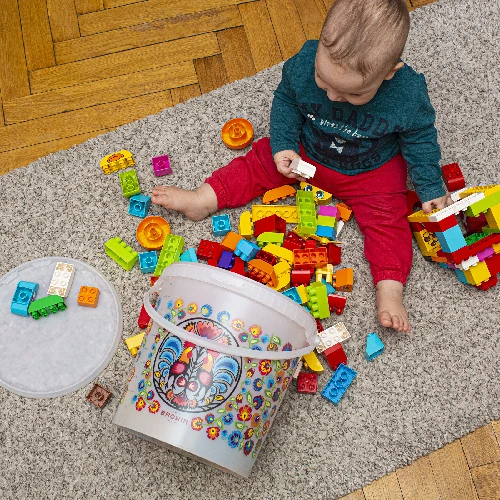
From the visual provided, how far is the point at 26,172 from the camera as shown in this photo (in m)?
1.17

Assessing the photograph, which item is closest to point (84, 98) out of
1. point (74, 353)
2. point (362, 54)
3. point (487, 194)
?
point (74, 353)

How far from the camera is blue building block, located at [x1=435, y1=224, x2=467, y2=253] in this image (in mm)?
981

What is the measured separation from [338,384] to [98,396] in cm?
41

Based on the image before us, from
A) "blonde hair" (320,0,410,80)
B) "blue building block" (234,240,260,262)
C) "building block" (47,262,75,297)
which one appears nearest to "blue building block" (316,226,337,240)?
"blue building block" (234,240,260,262)

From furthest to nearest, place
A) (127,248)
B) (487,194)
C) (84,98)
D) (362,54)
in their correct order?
1. (84,98)
2. (127,248)
3. (487,194)
4. (362,54)

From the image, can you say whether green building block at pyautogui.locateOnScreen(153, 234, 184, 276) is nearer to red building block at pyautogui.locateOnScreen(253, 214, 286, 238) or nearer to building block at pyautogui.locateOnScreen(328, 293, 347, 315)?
red building block at pyautogui.locateOnScreen(253, 214, 286, 238)

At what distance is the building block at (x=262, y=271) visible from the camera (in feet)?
3.42

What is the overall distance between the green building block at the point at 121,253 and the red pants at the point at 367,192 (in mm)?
186

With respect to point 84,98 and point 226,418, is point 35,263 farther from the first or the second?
point 226,418

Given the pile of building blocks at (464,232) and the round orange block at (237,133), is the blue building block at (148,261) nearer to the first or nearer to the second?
the round orange block at (237,133)

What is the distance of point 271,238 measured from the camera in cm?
109

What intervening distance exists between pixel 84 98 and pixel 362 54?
64cm

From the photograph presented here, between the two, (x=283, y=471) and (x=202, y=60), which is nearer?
(x=283, y=471)

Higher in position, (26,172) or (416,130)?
(416,130)
